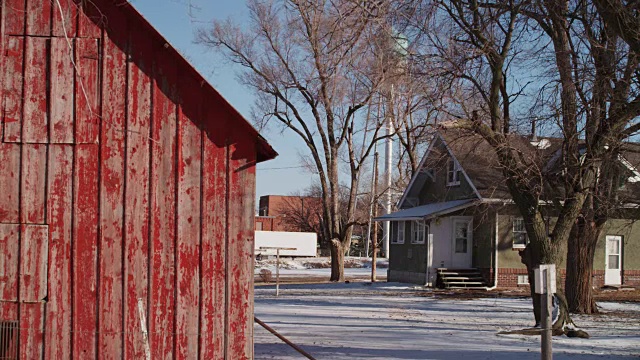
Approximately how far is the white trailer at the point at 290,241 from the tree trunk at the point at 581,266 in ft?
134

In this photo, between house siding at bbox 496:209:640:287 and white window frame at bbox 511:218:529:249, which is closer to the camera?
house siding at bbox 496:209:640:287

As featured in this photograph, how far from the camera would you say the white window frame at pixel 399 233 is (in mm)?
36125

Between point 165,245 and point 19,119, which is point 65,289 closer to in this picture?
point 165,245

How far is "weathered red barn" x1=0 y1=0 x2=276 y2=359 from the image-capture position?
941 centimetres

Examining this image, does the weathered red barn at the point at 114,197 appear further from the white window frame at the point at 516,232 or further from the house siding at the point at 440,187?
the white window frame at the point at 516,232

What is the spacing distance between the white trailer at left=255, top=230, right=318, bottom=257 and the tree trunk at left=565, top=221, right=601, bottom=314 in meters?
40.8

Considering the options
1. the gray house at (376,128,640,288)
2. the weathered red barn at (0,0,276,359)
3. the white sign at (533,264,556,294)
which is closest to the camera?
the weathered red barn at (0,0,276,359)

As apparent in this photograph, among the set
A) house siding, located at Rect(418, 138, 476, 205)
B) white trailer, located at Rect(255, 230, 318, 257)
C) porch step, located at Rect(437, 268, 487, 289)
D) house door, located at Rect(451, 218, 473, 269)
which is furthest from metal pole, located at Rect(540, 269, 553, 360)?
white trailer, located at Rect(255, 230, 318, 257)

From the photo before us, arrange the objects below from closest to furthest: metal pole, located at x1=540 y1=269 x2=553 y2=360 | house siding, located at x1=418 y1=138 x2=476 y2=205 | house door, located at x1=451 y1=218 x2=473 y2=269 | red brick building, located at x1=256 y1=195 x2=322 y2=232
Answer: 1. metal pole, located at x1=540 y1=269 x2=553 y2=360
2. house siding, located at x1=418 y1=138 x2=476 y2=205
3. house door, located at x1=451 y1=218 x2=473 y2=269
4. red brick building, located at x1=256 y1=195 x2=322 y2=232

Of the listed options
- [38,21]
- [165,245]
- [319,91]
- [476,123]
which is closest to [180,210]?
[165,245]

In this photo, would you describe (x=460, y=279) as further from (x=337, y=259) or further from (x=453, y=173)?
(x=337, y=259)

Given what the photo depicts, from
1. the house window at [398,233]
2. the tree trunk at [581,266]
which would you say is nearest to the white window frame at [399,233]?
the house window at [398,233]

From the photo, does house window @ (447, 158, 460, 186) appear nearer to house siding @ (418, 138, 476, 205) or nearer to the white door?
house siding @ (418, 138, 476, 205)

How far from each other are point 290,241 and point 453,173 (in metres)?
32.4
